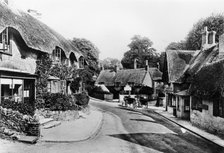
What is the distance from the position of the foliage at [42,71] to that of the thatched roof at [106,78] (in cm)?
3521

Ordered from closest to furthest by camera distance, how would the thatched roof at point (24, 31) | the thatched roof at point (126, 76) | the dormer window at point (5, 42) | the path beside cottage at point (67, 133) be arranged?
the path beside cottage at point (67, 133) < the dormer window at point (5, 42) < the thatched roof at point (24, 31) < the thatched roof at point (126, 76)

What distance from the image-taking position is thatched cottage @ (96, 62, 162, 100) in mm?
48050

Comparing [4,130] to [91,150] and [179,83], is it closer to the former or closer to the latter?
[91,150]

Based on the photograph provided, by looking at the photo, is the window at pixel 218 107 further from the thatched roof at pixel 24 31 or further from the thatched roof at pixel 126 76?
the thatched roof at pixel 126 76

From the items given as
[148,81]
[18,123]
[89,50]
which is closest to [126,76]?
[148,81]

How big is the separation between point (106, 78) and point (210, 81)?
42927 mm

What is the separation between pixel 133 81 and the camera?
5084 cm

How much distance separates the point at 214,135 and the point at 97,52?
33.2 meters

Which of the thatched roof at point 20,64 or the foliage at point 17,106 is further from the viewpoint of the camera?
the thatched roof at point 20,64

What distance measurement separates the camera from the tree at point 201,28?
4834 cm

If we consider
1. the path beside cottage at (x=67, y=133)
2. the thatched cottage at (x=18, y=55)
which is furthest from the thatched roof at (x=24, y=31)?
the path beside cottage at (x=67, y=133)

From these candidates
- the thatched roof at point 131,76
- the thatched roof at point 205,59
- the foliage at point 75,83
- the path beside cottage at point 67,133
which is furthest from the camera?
the thatched roof at point 131,76

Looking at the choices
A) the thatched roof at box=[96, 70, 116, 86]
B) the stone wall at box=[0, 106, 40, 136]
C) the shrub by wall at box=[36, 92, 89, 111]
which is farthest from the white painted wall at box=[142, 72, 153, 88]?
the stone wall at box=[0, 106, 40, 136]

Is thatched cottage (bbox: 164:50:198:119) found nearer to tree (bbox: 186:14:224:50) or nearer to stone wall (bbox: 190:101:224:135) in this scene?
stone wall (bbox: 190:101:224:135)
